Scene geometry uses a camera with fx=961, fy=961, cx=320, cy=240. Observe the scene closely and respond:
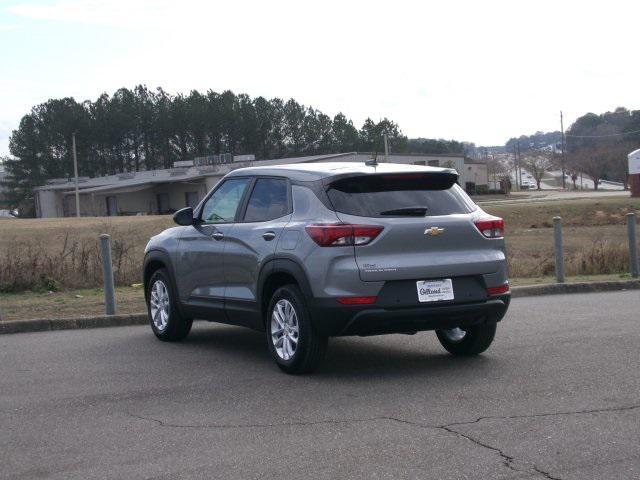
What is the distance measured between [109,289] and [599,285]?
24.7 feet

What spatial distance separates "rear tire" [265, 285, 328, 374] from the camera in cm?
795

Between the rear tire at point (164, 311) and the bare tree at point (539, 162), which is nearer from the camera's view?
the rear tire at point (164, 311)

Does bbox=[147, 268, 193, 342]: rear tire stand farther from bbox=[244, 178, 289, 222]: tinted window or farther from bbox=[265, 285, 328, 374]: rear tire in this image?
bbox=[265, 285, 328, 374]: rear tire

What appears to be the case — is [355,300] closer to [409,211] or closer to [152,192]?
[409,211]

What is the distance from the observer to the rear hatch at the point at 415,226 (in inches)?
306

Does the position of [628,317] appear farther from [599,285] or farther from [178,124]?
[178,124]

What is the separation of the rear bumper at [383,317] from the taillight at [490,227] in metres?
0.66

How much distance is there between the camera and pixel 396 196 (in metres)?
8.12

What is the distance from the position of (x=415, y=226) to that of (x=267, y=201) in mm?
1591

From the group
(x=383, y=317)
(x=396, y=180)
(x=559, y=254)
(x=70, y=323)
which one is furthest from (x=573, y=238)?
(x=383, y=317)

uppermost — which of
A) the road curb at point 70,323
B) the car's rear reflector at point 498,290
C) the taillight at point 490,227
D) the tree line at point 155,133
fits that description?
the tree line at point 155,133

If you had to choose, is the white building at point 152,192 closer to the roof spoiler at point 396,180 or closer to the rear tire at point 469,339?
the rear tire at point 469,339

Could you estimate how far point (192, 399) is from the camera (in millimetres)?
7387

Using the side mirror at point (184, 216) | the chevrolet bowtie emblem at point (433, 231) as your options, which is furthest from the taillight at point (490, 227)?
the side mirror at point (184, 216)
